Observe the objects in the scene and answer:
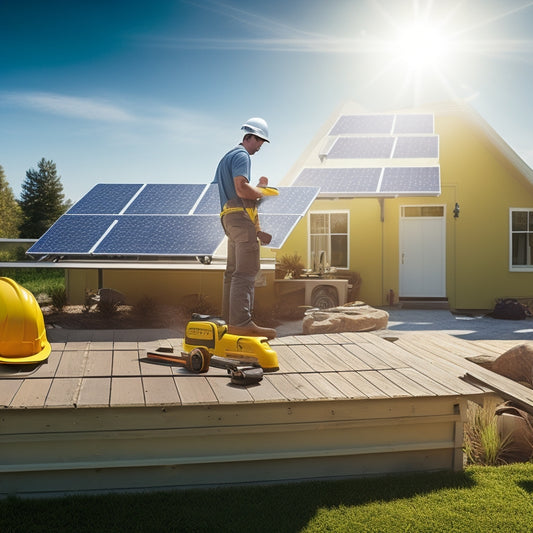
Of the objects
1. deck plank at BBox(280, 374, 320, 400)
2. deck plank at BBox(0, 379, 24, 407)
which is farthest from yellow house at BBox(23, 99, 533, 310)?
deck plank at BBox(0, 379, 24, 407)

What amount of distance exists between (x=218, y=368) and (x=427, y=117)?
43.1 feet

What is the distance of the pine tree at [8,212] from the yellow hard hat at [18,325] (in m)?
45.8

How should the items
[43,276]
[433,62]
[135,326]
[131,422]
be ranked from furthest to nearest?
[43,276] < [433,62] < [135,326] < [131,422]

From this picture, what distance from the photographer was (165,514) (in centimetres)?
362

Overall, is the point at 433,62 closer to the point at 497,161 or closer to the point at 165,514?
the point at 497,161

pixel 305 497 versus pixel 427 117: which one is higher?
pixel 427 117

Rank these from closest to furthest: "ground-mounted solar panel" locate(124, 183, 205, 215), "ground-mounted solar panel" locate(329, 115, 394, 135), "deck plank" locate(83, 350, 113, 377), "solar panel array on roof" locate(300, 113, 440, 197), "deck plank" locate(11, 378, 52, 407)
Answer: "deck plank" locate(11, 378, 52, 407), "deck plank" locate(83, 350, 113, 377), "ground-mounted solar panel" locate(124, 183, 205, 215), "solar panel array on roof" locate(300, 113, 440, 197), "ground-mounted solar panel" locate(329, 115, 394, 135)

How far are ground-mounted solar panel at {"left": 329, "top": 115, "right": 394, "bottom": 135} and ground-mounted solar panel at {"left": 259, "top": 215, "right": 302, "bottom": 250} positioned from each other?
7.16 meters

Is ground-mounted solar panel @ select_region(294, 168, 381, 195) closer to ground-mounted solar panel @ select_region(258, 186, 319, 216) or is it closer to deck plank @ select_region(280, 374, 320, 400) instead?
ground-mounted solar panel @ select_region(258, 186, 319, 216)

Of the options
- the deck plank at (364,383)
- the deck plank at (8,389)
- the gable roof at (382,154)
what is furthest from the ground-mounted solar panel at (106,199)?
the deck plank at (364,383)

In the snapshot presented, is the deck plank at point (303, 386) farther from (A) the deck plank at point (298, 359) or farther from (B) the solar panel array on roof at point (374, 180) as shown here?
(B) the solar panel array on roof at point (374, 180)

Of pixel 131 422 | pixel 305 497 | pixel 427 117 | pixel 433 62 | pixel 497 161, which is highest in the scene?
pixel 433 62

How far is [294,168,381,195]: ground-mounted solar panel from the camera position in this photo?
13.7 meters

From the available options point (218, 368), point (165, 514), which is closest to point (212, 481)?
point (165, 514)
